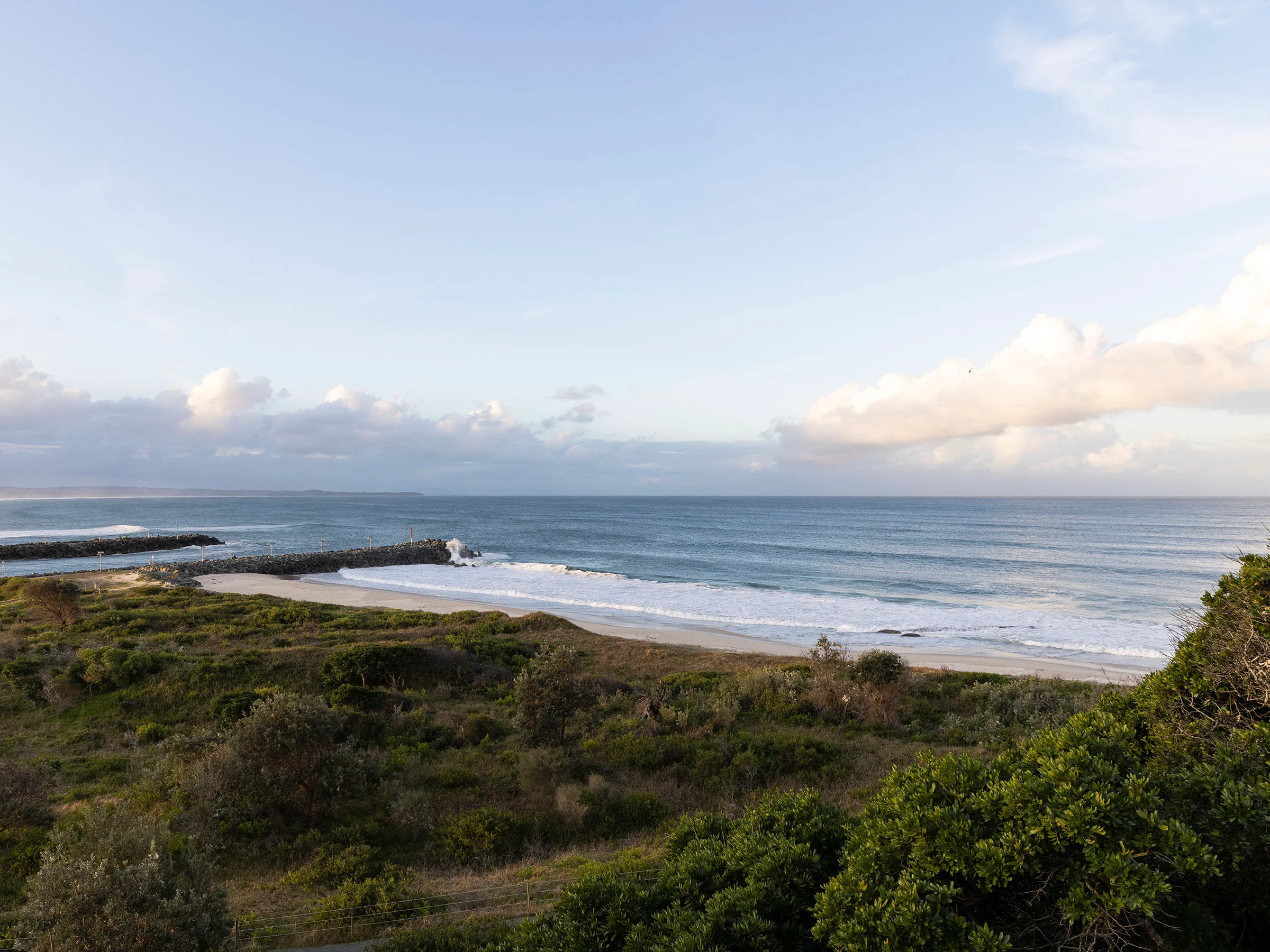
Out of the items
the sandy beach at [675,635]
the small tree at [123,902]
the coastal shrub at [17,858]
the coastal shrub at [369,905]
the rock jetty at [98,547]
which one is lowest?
the sandy beach at [675,635]

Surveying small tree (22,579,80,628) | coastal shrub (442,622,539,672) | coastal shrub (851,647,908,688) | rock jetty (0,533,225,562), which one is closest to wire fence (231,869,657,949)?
coastal shrub (851,647,908,688)

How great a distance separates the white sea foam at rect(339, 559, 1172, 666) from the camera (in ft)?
114

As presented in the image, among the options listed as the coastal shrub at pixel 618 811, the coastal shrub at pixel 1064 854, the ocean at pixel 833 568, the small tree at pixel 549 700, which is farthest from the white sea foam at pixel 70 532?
the coastal shrub at pixel 1064 854

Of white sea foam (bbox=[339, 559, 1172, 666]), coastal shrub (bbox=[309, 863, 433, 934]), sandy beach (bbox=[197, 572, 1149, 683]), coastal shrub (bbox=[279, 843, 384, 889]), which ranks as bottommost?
white sea foam (bbox=[339, 559, 1172, 666])

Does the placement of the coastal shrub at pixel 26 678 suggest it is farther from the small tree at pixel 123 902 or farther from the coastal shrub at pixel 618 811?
the coastal shrub at pixel 618 811

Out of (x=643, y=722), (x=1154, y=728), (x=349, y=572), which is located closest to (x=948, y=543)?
(x=349, y=572)

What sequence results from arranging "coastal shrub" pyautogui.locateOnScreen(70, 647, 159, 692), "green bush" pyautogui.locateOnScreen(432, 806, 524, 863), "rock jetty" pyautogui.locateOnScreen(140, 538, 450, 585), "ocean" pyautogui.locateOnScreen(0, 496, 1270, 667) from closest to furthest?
"green bush" pyautogui.locateOnScreen(432, 806, 524, 863), "coastal shrub" pyautogui.locateOnScreen(70, 647, 159, 692), "ocean" pyautogui.locateOnScreen(0, 496, 1270, 667), "rock jetty" pyautogui.locateOnScreen(140, 538, 450, 585)

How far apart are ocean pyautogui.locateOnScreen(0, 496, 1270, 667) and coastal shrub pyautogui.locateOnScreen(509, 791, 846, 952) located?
19.9 ft

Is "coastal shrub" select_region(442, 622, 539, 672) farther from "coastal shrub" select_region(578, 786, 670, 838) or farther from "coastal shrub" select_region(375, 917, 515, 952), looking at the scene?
"coastal shrub" select_region(375, 917, 515, 952)

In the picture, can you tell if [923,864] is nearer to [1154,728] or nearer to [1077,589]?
[1154,728]

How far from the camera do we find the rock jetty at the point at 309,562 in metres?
51.4

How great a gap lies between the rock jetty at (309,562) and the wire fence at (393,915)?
46.9 metres

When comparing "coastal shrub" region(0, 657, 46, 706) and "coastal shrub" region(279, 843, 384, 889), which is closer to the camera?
"coastal shrub" region(279, 843, 384, 889)

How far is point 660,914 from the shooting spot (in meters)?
5.61
